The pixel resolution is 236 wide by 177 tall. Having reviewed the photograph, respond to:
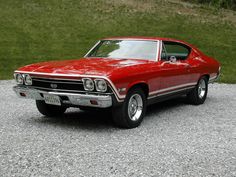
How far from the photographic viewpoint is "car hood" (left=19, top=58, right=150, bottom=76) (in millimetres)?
6125

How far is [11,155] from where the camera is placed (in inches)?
196

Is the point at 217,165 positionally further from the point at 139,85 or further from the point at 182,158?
the point at 139,85

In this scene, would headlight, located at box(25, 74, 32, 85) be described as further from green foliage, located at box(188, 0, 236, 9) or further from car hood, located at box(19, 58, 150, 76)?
green foliage, located at box(188, 0, 236, 9)

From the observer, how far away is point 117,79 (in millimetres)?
6023

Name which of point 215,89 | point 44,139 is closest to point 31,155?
point 44,139

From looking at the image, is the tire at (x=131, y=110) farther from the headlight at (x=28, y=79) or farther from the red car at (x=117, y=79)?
the headlight at (x=28, y=79)

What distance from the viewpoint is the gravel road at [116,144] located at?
4.56 m

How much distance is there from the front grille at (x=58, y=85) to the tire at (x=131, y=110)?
0.49 meters

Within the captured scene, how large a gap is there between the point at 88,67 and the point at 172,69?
6.16 feet

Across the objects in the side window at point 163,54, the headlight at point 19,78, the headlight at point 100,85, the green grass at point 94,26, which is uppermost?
the side window at point 163,54

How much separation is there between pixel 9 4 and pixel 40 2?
2203 millimetres

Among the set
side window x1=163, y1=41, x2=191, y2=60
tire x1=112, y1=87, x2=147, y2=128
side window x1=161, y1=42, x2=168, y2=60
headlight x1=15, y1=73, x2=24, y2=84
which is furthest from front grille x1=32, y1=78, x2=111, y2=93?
side window x1=163, y1=41, x2=191, y2=60

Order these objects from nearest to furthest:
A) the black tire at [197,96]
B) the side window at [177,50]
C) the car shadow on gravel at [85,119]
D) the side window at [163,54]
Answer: the car shadow on gravel at [85,119]
the side window at [163,54]
the side window at [177,50]
the black tire at [197,96]

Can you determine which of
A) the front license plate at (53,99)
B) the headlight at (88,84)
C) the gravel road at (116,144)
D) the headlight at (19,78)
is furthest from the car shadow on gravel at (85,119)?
the headlight at (88,84)
